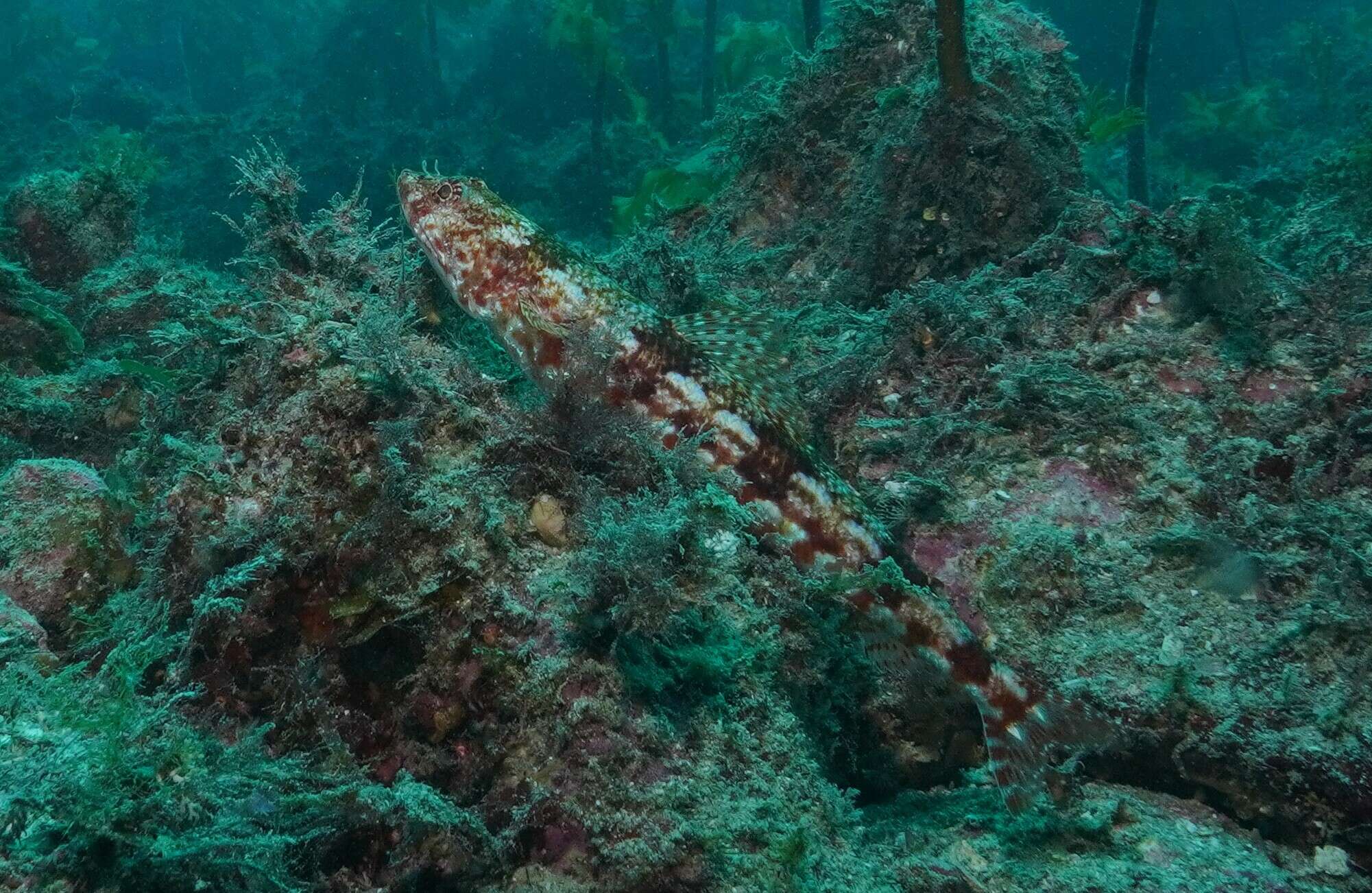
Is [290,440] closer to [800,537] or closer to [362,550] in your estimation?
[362,550]

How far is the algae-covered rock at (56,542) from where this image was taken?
8.68ft

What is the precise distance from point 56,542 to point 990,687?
4.15 m

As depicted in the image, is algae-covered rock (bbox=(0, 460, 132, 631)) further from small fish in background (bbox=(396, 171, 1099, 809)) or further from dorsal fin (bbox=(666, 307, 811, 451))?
dorsal fin (bbox=(666, 307, 811, 451))

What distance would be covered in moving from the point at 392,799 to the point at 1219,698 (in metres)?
3.39

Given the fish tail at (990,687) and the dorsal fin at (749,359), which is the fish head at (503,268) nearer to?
the dorsal fin at (749,359)

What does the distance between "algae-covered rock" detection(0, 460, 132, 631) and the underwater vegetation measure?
2cm

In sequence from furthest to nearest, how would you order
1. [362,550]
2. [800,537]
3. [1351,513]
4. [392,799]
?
[800,537] < [1351,513] < [362,550] < [392,799]

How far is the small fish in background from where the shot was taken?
3.01 meters

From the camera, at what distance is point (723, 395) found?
146 inches

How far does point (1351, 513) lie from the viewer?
3180 millimetres

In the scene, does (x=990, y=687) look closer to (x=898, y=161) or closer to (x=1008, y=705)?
(x=1008, y=705)

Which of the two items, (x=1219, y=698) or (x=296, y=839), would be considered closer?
(x=296, y=839)

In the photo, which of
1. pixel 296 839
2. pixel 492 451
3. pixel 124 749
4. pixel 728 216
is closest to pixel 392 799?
pixel 296 839

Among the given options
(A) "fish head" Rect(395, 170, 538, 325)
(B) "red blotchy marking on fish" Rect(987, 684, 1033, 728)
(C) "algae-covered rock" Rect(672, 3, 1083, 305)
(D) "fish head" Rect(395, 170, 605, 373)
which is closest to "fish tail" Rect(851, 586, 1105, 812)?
(B) "red blotchy marking on fish" Rect(987, 684, 1033, 728)
